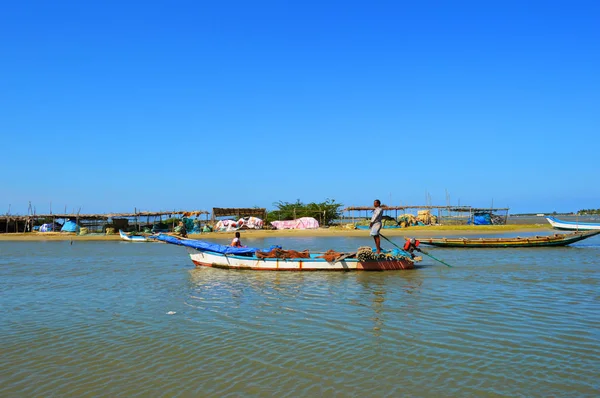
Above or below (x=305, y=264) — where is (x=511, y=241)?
above

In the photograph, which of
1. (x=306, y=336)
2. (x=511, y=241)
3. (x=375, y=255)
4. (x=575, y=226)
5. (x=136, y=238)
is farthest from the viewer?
(x=575, y=226)

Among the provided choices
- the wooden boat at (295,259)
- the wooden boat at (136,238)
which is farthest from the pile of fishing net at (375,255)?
the wooden boat at (136,238)

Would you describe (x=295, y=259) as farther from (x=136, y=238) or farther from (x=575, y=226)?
(x=575, y=226)

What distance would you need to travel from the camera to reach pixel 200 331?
23.2ft

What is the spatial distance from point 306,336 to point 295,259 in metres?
6.87

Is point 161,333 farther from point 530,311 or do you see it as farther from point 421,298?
point 530,311

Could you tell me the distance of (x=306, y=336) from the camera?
6684 mm

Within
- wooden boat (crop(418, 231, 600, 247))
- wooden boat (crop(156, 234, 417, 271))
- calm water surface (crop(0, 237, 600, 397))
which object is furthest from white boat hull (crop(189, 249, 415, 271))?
wooden boat (crop(418, 231, 600, 247))

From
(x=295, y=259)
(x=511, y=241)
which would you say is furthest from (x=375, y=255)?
(x=511, y=241)

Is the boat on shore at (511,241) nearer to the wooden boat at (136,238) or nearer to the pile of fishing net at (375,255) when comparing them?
the pile of fishing net at (375,255)

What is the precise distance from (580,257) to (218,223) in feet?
91.0

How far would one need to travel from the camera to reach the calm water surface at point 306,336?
4.96 meters

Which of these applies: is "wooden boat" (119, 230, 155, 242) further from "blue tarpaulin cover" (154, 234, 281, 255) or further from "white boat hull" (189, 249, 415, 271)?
"white boat hull" (189, 249, 415, 271)

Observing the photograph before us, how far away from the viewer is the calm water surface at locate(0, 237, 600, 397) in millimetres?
4961
